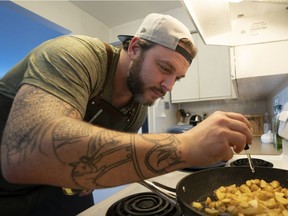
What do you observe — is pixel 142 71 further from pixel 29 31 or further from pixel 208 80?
pixel 29 31

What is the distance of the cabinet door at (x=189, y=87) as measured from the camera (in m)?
2.39

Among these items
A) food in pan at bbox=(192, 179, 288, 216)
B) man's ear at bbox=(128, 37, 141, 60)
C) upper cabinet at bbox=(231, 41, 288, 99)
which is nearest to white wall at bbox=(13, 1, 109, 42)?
man's ear at bbox=(128, 37, 141, 60)

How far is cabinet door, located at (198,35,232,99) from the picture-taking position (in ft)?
7.36

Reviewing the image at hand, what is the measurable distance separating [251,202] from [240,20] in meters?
0.85

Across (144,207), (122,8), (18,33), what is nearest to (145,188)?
(144,207)

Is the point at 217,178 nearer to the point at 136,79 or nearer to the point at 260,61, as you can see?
the point at 136,79

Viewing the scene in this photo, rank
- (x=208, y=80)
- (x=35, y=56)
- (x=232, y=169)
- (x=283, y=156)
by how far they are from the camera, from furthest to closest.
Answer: (x=208, y=80)
(x=283, y=156)
(x=232, y=169)
(x=35, y=56)

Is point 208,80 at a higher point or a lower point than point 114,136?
higher

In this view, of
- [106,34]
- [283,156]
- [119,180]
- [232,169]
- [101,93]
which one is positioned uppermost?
[106,34]

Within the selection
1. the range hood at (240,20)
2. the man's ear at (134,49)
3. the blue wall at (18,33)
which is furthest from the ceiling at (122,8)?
the man's ear at (134,49)

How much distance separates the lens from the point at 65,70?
1.61ft

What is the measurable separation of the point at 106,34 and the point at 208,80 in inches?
55.5

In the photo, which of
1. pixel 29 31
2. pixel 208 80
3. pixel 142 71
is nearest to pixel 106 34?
pixel 29 31

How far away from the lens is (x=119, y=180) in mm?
382
